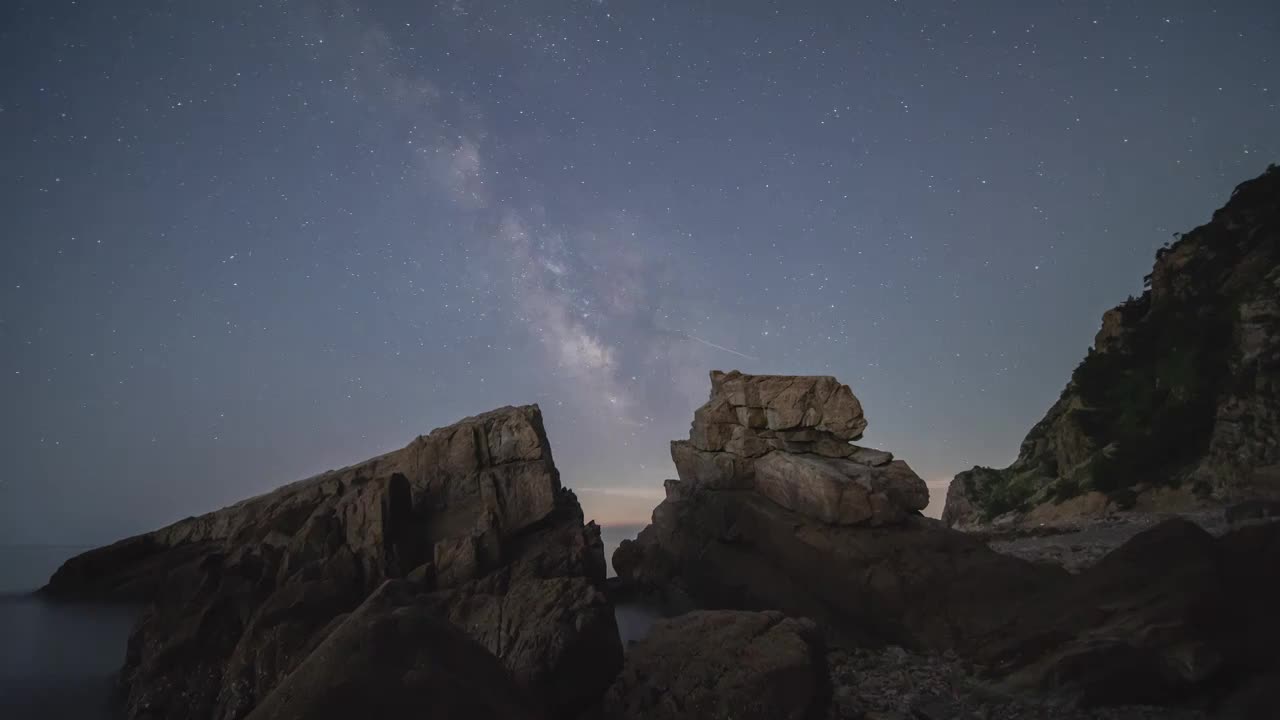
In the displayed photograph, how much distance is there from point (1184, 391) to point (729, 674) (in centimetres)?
4149

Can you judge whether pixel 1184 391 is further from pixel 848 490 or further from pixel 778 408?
pixel 848 490

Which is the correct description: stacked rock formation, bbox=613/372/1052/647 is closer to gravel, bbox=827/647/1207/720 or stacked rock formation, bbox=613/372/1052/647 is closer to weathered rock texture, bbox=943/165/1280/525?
gravel, bbox=827/647/1207/720

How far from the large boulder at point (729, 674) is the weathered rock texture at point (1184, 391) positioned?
2520cm

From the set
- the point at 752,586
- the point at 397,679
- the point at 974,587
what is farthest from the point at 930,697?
the point at 397,679

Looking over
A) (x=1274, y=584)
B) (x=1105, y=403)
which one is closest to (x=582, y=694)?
(x=1274, y=584)

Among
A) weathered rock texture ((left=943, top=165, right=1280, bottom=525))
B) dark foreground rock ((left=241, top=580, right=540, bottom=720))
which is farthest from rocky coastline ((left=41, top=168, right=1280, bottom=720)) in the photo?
weathered rock texture ((left=943, top=165, right=1280, bottom=525))

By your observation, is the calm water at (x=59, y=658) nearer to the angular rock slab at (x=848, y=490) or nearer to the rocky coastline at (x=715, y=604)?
the rocky coastline at (x=715, y=604)

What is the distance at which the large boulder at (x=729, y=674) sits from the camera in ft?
33.6

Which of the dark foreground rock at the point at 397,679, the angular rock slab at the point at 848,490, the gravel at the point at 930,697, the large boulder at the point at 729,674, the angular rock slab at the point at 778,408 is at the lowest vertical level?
the gravel at the point at 930,697

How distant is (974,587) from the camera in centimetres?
1667

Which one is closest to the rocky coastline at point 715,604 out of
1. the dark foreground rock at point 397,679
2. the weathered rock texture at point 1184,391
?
the dark foreground rock at point 397,679

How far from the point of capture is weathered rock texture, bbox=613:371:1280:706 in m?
10.2

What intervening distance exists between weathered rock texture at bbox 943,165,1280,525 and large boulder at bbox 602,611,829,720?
992 inches

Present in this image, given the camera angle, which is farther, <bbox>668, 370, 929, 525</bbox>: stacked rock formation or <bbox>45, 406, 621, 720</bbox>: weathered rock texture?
<bbox>668, 370, 929, 525</bbox>: stacked rock formation
